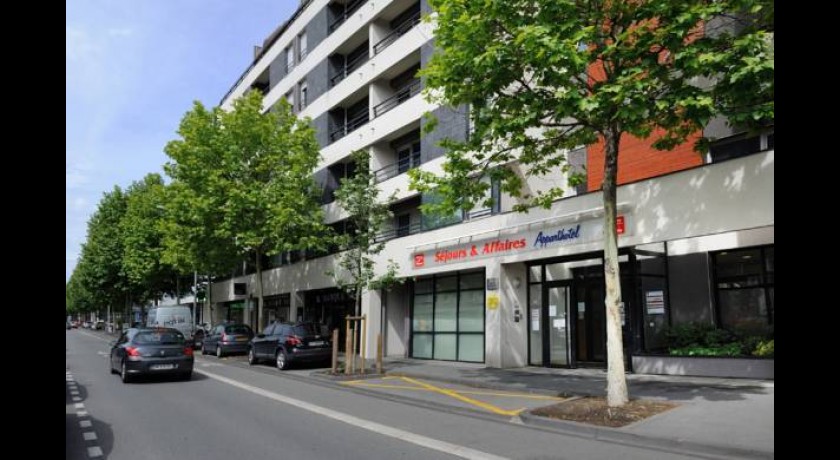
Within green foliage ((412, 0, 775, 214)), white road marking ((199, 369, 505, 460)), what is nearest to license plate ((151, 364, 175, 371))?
white road marking ((199, 369, 505, 460))

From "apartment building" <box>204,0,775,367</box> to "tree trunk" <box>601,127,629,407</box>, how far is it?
3.74 meters

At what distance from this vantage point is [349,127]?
3100 centimetres

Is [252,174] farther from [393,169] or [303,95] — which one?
[303,95]

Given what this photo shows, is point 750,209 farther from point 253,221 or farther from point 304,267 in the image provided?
point 304,267

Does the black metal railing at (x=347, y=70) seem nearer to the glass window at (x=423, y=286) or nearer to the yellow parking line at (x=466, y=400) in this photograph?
the glass window at (x=423, y=286)

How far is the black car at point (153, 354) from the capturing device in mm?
16016

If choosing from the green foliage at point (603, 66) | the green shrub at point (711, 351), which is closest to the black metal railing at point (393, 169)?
the green foliage at point (603, 66)

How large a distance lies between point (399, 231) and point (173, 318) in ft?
59.0

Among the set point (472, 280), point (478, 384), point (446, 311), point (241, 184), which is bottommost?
point (478, 384)

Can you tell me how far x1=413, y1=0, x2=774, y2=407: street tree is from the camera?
9102 millimetres

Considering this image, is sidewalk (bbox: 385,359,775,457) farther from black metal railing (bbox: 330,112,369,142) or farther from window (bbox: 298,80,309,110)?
window (bbox: 298,80,309,110)

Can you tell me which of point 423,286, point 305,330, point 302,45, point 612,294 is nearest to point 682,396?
point 612,294

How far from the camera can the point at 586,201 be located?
1627 centimetres
